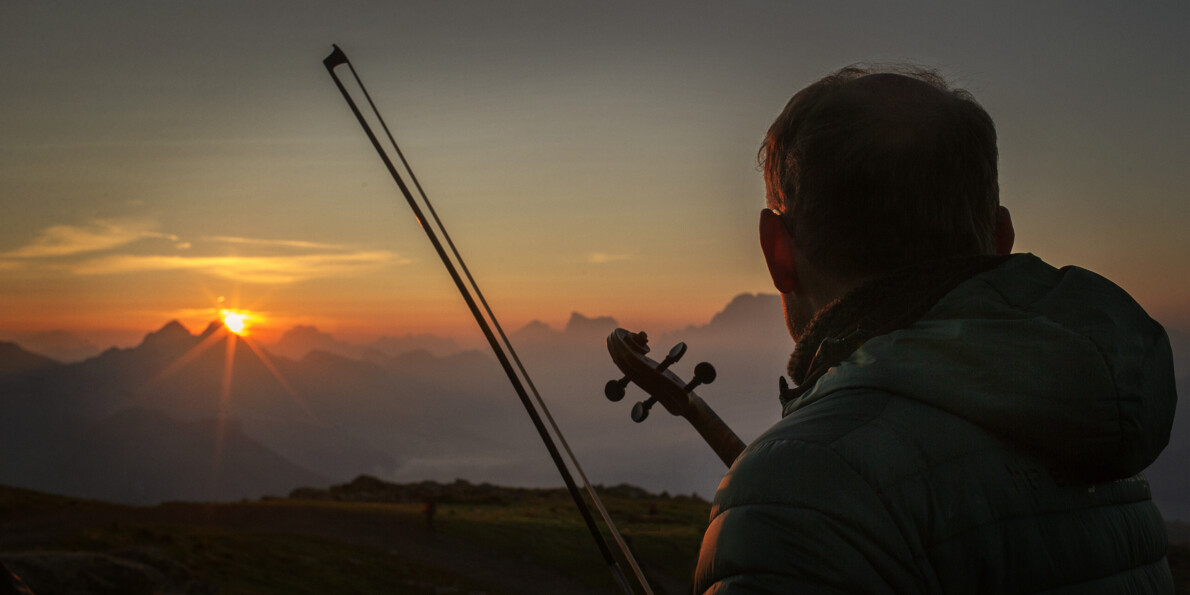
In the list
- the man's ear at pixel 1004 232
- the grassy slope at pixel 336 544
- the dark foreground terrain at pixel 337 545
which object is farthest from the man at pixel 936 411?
the dark foreground terrain at pixel 337 545

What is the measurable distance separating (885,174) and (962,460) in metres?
0.71

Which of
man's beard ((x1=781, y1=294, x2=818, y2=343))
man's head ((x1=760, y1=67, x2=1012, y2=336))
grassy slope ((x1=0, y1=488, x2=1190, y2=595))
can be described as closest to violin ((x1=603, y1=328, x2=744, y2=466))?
man's beard ((x1=781, y1=294, x2=818, y2=343))

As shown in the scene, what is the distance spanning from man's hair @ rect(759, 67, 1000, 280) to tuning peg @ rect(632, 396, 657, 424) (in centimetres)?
217

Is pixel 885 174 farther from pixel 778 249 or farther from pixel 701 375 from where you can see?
pixel 701 375

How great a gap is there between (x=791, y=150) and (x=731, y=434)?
2009 mm

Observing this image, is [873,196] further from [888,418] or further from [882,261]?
[888,418]

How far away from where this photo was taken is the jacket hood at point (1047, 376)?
156 cm

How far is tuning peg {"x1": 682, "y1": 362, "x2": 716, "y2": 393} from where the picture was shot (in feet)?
13.4

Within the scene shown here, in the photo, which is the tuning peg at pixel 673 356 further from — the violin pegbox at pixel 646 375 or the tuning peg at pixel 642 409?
the tuning peg at pixel 642 409

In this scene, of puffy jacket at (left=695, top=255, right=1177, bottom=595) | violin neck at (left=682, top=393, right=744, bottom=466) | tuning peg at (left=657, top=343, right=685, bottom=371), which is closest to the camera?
puffy jacket at (left=695, top=255, right=1177, bottom=595)

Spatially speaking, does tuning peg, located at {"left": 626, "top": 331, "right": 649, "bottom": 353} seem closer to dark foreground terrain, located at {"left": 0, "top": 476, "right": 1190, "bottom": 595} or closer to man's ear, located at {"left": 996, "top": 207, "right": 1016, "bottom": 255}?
man's ear, located at {"left": 996, "top": 207, "right": 1016, "bottom": 255}

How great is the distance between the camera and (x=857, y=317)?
6.41 feet

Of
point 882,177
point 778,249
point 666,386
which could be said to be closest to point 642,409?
point 666,386

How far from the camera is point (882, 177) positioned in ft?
6.28
